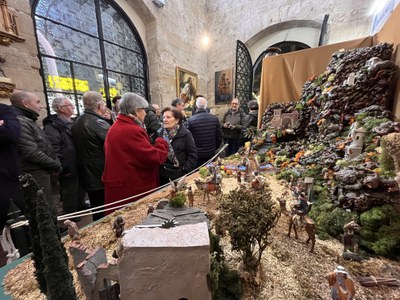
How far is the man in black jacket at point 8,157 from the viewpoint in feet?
5.72

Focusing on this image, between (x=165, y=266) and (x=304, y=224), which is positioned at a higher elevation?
(x=165, y=266)

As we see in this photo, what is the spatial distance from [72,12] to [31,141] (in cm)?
371

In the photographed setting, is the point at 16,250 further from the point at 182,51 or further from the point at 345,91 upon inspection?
the point at 182,51

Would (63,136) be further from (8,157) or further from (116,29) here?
(116,29)

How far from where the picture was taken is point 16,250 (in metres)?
1.21

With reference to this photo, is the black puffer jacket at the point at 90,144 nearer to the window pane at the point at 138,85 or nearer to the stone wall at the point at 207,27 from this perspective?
the stone wall at the point at 207,27

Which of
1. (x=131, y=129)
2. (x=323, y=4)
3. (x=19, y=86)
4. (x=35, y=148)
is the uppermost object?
(x=323, y=4)

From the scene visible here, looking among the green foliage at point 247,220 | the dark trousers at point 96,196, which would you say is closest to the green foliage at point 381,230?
the green foliage at point 247,220

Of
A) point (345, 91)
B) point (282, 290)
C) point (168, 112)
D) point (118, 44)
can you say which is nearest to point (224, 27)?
point (118, 44)

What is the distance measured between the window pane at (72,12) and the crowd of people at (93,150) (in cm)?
255

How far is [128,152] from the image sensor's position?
1.88 metres

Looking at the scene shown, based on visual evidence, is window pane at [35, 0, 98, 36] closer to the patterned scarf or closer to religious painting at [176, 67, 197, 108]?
religious painting at [176, 67, 197, 108]

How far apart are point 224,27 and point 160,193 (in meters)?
7.88

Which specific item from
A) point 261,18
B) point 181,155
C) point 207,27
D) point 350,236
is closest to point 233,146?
point 181,155
